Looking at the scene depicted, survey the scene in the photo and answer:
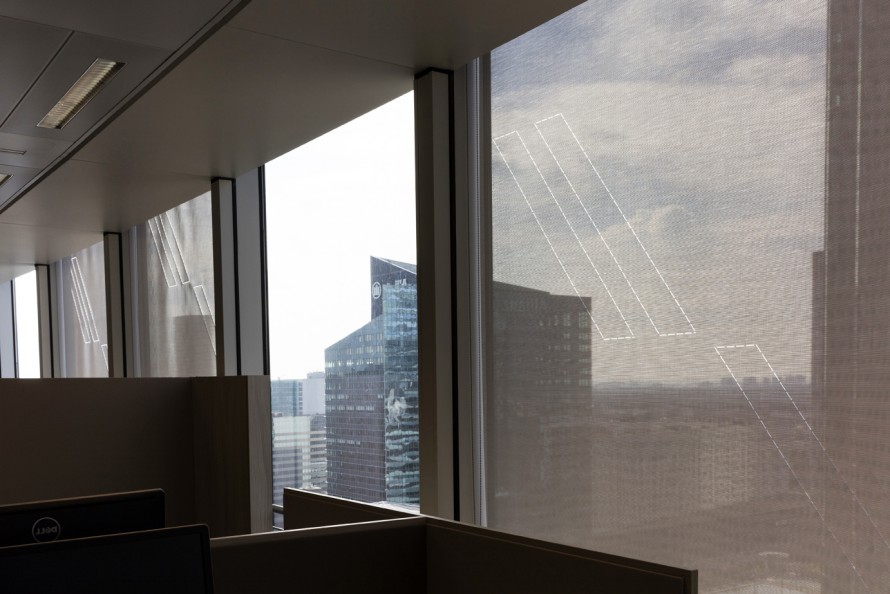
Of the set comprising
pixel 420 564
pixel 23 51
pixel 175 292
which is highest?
pixel 23 51

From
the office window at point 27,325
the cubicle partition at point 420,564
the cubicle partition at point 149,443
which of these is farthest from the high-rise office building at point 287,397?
the office window at point 27,325

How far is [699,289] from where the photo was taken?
239 cm

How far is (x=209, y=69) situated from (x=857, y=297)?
241 cm

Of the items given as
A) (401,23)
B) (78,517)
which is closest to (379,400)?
(401,23)

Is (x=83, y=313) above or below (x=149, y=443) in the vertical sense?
above

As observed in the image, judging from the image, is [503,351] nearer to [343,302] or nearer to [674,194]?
[674,194]

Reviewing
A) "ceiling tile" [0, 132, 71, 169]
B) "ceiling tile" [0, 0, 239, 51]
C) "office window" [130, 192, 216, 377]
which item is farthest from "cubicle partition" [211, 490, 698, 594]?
"office window" [130, 192, 216, 377]

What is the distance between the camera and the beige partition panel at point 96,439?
331cm

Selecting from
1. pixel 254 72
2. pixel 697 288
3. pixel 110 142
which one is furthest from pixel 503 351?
pixel 110 142

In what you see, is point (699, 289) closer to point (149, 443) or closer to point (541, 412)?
point (541, 412)

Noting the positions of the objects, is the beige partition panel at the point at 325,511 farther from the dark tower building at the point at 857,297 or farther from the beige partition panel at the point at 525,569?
the dark tower building at the point at 857,297

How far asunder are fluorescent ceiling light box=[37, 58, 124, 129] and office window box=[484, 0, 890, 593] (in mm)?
1455

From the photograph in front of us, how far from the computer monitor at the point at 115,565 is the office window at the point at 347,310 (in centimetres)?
220

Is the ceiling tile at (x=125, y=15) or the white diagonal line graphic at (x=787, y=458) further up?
the ceiling tile at (x=125, y=15)
